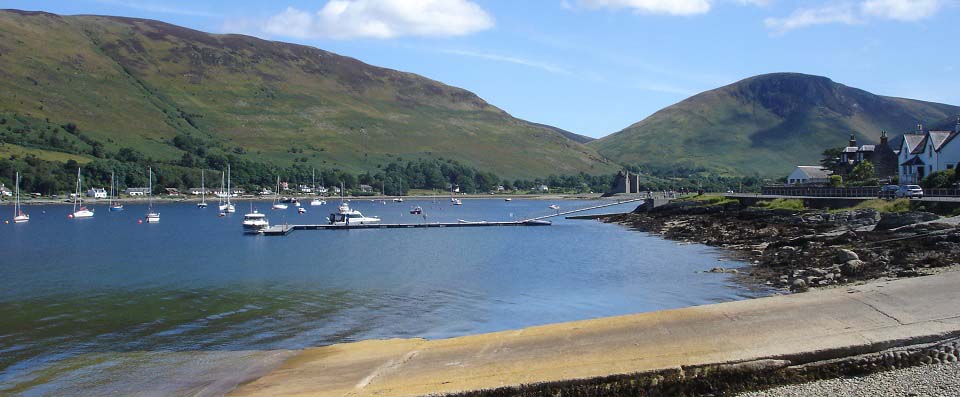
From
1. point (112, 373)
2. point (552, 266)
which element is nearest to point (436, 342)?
point (112, 373)

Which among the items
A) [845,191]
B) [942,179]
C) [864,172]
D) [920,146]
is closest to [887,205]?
[942,179]

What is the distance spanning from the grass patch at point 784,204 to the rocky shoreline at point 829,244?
114 cm

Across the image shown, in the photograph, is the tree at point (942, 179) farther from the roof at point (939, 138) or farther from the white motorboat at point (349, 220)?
the white motorboat at point (349, 220)

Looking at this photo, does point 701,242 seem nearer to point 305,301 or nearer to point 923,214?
point 923,214

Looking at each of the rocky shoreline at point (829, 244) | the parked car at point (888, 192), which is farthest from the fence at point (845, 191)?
the rocky shoreline at point (829, 244)

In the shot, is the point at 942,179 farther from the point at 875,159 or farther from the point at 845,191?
the point at 875,159

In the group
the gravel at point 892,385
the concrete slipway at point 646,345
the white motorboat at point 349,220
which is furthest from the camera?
the white motorboat at point 349,220

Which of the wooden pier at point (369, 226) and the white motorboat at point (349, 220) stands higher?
the white motorboat at point (349, 220)

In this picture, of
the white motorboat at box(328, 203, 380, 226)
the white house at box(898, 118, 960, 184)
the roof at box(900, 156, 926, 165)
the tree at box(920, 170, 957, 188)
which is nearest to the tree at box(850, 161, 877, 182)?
the white house at box(898, 118, 960, 184)

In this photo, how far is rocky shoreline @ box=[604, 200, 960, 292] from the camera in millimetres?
30547

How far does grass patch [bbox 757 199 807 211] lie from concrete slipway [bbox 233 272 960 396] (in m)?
42.9

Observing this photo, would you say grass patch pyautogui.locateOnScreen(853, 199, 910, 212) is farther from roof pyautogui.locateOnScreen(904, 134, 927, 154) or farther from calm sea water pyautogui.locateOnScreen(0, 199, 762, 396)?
roof pyautogui.locateOnScreen(904, 134, 927, 154)

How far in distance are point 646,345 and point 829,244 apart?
27412 mm

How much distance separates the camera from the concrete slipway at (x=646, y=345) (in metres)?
15.8
